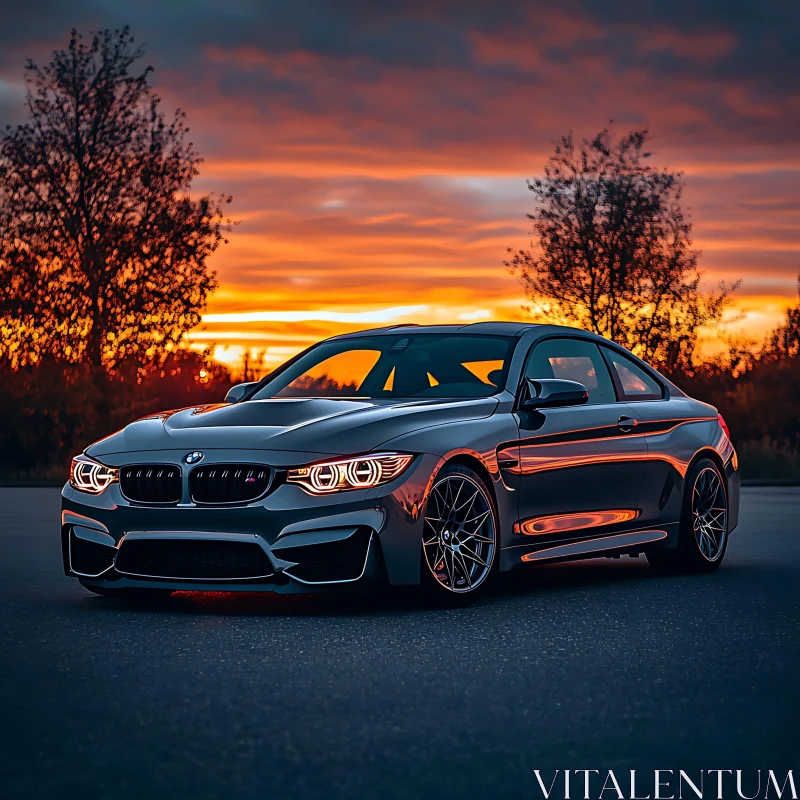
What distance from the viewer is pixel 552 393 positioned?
9.87 meters

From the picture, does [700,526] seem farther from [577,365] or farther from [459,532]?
[459,532]

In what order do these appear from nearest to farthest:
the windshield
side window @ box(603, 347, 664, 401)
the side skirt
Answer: the side skirt → the windshield → side window @ box(603, 347, 664, 401)

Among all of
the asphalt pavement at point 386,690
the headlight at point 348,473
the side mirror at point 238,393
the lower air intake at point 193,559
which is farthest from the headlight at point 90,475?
the side mirror at point 238,393

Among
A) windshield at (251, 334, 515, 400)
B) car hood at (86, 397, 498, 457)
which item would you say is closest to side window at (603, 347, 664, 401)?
windshield at (251, 334, 515, 400)

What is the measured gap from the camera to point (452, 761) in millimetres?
5238

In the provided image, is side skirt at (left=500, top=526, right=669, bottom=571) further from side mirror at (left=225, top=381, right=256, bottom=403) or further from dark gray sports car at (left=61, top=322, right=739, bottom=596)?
side mirror at (left=225, top=381, right=256, bottom=403)

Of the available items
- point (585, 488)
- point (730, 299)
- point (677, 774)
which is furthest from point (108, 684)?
point (730, 299)

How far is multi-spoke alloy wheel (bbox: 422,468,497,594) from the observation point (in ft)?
29.5

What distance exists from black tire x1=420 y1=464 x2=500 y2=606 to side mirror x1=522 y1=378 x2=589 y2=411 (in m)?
0.76

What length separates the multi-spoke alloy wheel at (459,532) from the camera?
8977mm

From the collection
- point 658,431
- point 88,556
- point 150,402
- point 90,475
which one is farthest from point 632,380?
point 150,402

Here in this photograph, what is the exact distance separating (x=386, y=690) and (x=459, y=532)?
2703mm

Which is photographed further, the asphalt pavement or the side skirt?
the side skirt

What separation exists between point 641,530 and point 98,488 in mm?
3618
